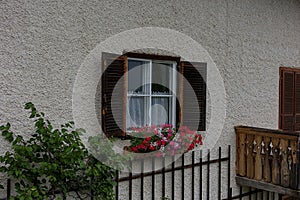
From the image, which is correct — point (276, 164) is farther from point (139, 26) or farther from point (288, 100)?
point (139, 26)

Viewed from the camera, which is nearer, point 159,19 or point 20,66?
point 20,66

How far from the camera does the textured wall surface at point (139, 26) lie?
12.6 feet

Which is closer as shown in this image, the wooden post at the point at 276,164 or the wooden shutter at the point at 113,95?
the wooden shutter at the point at 113,95

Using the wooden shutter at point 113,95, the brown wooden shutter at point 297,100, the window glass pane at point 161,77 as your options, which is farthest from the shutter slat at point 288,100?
the wooden shutter at point 113,95

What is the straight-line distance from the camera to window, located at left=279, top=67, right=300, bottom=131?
24.2 ft

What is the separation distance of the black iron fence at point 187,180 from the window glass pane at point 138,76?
0.98 metres

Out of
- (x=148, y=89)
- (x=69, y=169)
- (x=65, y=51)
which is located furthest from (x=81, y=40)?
(x=69, y=169)

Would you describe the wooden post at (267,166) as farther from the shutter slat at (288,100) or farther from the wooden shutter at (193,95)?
the shutter slat at (288,100)

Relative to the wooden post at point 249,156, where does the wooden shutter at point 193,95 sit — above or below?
above

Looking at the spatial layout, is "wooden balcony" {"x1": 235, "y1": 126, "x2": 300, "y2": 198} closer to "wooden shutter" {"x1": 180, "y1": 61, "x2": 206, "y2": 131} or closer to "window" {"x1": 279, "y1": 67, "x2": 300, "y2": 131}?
"wooden shutter" {"x1": 180, "y1": 61, "x2": 206, "y2": 131}

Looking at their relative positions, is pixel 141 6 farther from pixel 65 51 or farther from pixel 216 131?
pixel 216 131

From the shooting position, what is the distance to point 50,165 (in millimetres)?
3633

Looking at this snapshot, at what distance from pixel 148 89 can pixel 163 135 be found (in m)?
0.69

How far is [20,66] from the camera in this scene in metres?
3.88
